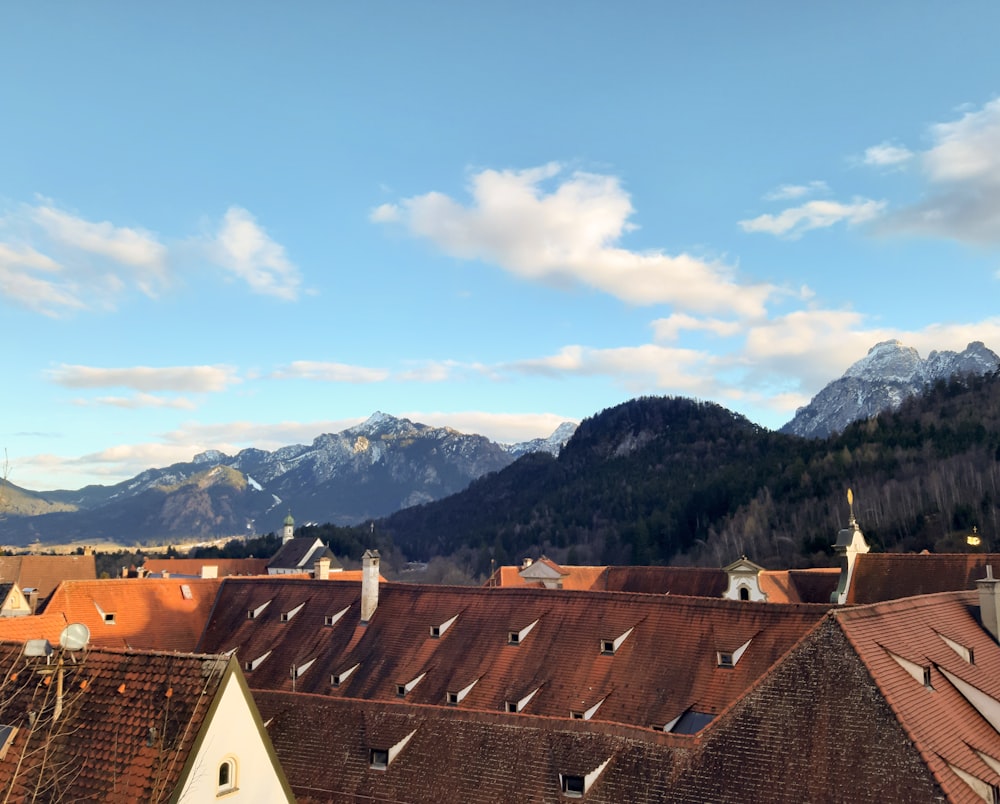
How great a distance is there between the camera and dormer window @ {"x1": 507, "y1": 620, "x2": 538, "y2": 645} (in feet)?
110

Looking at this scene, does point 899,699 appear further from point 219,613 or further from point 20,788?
point 219,613

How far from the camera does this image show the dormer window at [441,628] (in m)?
35.6

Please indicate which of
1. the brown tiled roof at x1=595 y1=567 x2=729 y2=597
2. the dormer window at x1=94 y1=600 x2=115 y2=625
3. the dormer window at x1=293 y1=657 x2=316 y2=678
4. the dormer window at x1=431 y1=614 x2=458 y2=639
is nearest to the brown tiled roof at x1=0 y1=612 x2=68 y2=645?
the dormer window at x1=293 y1=657 x2=316 y2=678

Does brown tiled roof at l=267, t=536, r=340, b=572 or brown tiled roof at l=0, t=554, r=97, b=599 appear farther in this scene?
brown tiled roof at l=267, t=536, r=340, b=572

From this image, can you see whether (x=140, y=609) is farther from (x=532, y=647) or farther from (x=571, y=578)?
(x=571, y=578)

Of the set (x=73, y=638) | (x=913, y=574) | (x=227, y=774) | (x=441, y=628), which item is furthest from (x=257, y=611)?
(x=913, y=574)

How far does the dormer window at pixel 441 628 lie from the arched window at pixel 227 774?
19670 millimetres

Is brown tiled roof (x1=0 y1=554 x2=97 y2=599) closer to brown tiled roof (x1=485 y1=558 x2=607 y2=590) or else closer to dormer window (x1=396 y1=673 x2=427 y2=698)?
brown tiled roof (x1=485 y1=558 x2=607 y2=590)

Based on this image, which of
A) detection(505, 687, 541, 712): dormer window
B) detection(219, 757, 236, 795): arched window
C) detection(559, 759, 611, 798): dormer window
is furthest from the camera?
detection(505, 687, 541, 712): dormer window

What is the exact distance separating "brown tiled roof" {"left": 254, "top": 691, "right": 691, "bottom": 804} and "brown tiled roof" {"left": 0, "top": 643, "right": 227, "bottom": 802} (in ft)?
25.3

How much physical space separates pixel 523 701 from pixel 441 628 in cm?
649

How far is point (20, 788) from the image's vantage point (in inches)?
616

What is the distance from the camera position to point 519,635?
3350 centimetres

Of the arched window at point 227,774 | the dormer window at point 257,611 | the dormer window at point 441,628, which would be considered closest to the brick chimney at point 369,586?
the dormer window at point 441,628
